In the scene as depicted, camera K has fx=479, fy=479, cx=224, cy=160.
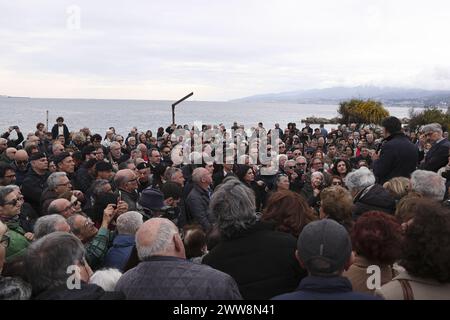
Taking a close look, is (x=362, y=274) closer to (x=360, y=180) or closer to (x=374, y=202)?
(x=374, y=202)

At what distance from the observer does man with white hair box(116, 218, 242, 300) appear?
257 centimetres

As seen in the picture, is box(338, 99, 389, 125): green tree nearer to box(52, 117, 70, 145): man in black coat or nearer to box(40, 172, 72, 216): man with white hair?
box(52, 117, 70, 145): man in black coat

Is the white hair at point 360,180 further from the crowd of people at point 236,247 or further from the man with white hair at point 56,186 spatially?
the man with white hair at point 56,186

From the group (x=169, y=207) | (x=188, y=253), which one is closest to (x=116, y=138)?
(x=169, y=207)

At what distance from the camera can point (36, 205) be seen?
6.63 metres

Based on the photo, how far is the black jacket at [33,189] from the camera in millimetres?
6633

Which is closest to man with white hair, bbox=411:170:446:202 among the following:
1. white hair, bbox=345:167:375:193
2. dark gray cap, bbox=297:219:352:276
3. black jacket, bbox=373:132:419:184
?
white hair, bbox=345:167:375:193

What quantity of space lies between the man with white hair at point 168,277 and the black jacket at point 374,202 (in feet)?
7.48

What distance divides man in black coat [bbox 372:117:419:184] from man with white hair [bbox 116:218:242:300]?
168 inches

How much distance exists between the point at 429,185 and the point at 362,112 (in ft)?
106

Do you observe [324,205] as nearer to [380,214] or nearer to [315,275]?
[380,214]

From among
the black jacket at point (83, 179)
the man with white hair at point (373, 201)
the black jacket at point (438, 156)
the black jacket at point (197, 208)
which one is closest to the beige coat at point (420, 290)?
the man with white hair at point (373, 201)

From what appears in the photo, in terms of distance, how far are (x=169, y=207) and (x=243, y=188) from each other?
2146 millimetres
